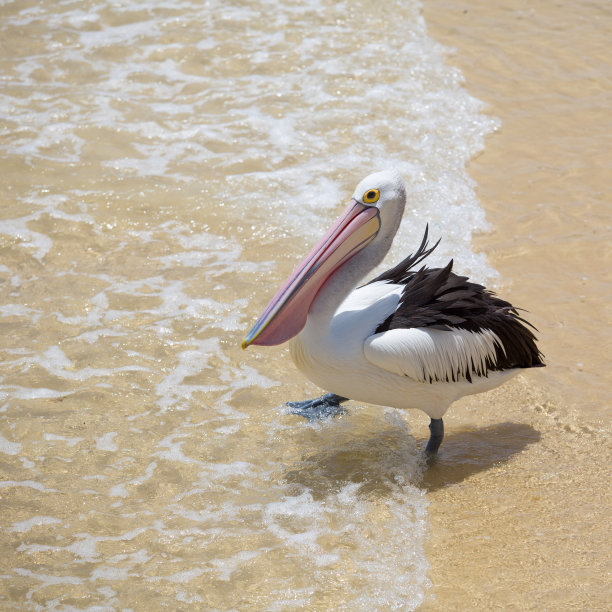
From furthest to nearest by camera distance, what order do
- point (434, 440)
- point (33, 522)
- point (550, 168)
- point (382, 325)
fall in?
point (550, 168), point (434, 440), point (382, 325), point (33, 522)

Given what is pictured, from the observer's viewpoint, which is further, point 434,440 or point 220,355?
point 220,355

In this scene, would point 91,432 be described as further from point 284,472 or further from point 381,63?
point 381,63

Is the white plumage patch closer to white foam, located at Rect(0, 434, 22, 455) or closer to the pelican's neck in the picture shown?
the pelican's neck

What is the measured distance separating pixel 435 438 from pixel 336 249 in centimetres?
107

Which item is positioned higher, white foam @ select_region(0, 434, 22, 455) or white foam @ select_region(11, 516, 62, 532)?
white foam @ select_region(11, 516, 62, 532)

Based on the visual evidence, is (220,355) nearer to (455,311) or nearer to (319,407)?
(319,407)

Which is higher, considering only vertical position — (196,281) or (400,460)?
(196,281)

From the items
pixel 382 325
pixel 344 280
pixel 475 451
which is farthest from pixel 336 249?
pixel 475 451

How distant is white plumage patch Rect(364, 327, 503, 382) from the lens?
3.98 m

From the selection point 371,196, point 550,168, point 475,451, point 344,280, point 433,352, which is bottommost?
point 475,451

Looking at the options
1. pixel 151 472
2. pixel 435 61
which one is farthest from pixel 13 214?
pixel 435 61

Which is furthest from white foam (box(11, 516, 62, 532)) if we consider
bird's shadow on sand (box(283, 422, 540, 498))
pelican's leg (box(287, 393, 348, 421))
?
pelican's leg (box(287, 393, 348, 421))

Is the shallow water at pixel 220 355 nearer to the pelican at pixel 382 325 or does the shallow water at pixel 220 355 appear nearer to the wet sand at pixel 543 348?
the wet sand at pixel 543 348

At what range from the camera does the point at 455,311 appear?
4199 mm
